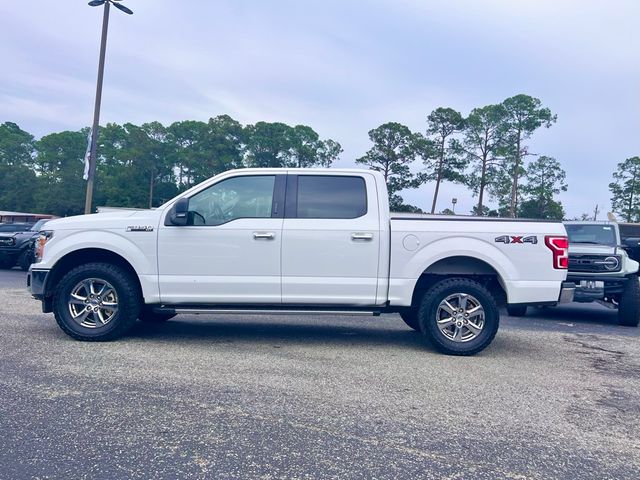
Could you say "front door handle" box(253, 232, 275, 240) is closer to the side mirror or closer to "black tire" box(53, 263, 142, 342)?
the side mirror

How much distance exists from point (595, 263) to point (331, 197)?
6.03m

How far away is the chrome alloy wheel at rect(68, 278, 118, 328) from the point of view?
668 centimetres

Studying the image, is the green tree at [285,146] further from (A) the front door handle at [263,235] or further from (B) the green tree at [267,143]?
(A) the front door handle at [263,235]

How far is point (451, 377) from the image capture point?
5652 mm

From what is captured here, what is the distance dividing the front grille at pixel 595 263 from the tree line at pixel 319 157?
2271 centimetres

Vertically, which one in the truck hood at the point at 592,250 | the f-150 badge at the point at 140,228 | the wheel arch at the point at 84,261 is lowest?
the wheel arch at the point at 84,261

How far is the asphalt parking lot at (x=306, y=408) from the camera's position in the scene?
3576mm

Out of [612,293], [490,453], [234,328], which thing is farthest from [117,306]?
[612,293]

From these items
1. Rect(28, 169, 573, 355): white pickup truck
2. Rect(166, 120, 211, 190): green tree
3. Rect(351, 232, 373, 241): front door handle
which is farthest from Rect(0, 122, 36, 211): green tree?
Rect(351, 232, 373, 241): front door handle

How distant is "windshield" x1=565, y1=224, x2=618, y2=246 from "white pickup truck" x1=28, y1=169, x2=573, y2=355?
542 cm

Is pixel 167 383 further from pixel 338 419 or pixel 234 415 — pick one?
pixel 338 419

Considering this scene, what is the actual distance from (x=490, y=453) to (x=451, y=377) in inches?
73.2

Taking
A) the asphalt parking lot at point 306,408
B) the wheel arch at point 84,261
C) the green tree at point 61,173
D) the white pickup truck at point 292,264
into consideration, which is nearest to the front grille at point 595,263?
the asphalt parking lot at point 306,408

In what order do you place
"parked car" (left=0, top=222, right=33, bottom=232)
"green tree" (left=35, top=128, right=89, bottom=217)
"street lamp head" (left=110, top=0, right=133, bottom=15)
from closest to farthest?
"parked car" (left=0, top=222, right=33, bottom=232), "street lamp head" (left=110, top=0, right=133, bottom=15), "green tree" (left=35, top=128, right=89, bottom=217)
